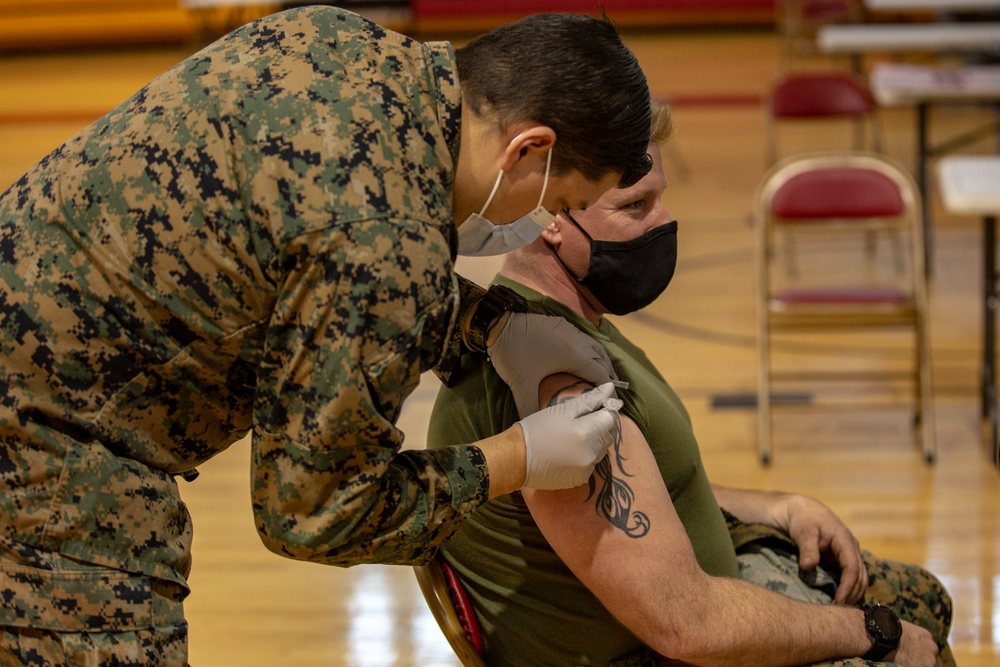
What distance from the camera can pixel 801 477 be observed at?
3799 mm

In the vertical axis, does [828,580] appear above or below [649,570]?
below

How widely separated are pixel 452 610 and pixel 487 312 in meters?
0.46

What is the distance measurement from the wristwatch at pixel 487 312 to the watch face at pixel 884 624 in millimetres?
746

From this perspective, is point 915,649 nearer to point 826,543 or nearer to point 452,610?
point 826,543

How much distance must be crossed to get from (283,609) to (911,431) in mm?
2272

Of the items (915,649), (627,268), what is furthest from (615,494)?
(915,649)

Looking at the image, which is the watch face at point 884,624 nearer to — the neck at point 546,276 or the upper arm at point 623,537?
the upper arm at point 623,537

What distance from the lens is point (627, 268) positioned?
76.3 inches

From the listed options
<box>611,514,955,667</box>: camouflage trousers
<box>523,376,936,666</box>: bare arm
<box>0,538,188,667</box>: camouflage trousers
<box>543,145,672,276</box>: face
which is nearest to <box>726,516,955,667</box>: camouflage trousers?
<box>611,514,955,667</box>: camouflage trousers

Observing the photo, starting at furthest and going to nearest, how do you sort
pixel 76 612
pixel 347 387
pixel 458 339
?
pixel 458 339 → pixel 76 612 → pixel 347 387

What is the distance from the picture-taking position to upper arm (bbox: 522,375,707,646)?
1.64 m

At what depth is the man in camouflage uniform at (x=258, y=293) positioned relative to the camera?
52.1 inches

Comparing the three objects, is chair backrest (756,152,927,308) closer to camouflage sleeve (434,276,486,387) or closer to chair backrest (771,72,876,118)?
chair backrest (771,72,876,118)

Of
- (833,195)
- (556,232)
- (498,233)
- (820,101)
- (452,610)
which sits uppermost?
(498,233)
